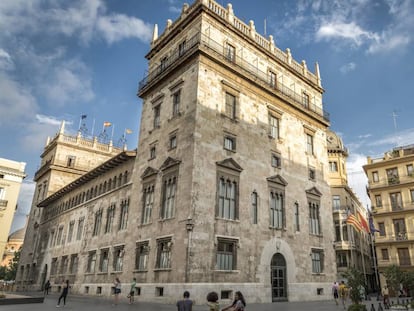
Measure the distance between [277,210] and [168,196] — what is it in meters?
9.72

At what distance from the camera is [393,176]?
4891cm

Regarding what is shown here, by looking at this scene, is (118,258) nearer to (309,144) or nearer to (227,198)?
(227,198)

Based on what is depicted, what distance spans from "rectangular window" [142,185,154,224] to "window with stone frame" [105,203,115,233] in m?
7.09

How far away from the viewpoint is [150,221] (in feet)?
85.2

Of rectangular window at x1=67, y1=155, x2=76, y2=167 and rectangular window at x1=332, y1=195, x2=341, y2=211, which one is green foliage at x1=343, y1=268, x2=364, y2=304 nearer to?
rectangular window at x1=332, y1=195, x2=341, y2=211

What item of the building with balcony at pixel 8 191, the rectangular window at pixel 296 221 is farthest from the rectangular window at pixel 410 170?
the building with balcony at pixel 8 191

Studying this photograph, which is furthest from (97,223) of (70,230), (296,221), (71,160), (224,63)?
(71,160)

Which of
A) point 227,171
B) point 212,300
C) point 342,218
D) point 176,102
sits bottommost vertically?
point 212,300

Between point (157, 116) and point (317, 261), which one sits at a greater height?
point (157, 116)

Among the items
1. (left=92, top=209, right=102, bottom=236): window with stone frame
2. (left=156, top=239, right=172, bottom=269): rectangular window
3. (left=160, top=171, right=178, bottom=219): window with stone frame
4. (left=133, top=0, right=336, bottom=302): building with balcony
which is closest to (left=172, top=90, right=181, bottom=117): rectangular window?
(left=133, top=0, right=336, bottom=302): building with balcony

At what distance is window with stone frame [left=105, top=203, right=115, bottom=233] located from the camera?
108 feet

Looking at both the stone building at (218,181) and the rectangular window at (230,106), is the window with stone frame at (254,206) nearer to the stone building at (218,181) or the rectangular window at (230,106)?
the stone building at (218,181)

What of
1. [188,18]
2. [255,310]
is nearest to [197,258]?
[255,310]

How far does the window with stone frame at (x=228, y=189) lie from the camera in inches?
947
